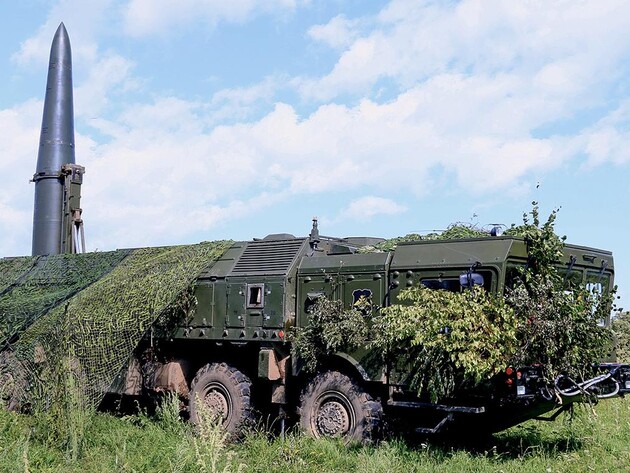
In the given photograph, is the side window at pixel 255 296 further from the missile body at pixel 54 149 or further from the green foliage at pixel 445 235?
the missile body at pixel 54 149

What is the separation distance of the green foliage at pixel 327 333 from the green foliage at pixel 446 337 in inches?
18.7

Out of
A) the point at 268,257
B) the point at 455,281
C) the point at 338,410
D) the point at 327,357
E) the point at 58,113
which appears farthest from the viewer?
the point at 58,113

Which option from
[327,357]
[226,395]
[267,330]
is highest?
[267,330]

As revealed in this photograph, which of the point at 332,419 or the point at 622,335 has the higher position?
the point at 622,335

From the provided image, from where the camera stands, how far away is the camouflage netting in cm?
1162

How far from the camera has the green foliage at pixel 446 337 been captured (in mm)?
9680

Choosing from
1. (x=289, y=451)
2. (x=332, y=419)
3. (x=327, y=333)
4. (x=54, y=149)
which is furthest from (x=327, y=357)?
(x=54, y=149)

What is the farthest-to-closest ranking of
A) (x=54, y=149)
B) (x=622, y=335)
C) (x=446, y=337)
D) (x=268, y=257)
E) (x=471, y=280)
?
(x=54, y=149)
(x=268, y=257)
(x=622, y=335)
(x=471, y=280)
(x=446, y=337)

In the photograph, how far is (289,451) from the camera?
1008 cm

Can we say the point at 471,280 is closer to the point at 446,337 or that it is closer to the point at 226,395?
the point at 446,337

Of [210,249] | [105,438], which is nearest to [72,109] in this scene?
[210,249]

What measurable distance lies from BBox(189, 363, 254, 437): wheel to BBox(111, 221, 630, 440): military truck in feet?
0.06

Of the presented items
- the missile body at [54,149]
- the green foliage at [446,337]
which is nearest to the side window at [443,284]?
the green foliage at [446,337]

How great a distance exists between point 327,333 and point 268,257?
2441mm
